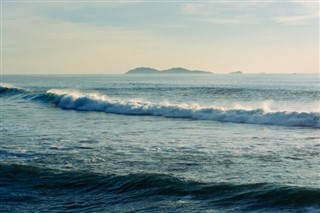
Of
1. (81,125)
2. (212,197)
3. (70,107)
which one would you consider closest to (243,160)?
(212,197)

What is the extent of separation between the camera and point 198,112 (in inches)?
1278

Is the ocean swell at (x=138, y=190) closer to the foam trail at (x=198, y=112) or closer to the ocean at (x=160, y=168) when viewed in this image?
the ocean at (x=160, y=168)

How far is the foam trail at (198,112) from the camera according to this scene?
2703 centimetres

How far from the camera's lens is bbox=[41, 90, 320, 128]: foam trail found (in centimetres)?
2703

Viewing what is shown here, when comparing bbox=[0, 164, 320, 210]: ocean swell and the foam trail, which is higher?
the foam trail

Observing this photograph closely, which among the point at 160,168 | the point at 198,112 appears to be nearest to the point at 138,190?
the point at 160,168

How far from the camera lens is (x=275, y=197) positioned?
11.5 metres

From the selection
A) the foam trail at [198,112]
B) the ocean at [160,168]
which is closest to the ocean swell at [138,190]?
the ocean at [160,168]

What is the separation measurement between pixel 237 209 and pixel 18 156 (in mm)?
8673

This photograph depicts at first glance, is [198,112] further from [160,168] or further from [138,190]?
[138,190]

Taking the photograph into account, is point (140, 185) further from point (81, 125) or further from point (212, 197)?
point (81, 125)

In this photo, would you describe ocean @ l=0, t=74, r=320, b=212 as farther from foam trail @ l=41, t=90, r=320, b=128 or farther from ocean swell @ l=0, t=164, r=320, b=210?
foam trail @ l=41, t=90, r=320, b=128

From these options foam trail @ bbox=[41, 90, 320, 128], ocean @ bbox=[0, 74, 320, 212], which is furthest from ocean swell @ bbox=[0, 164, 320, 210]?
foam trail @ bbox=[41, 90, 320, 128]

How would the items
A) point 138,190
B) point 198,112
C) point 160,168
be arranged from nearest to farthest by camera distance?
point 138,190, point 160,168, point 198,112
